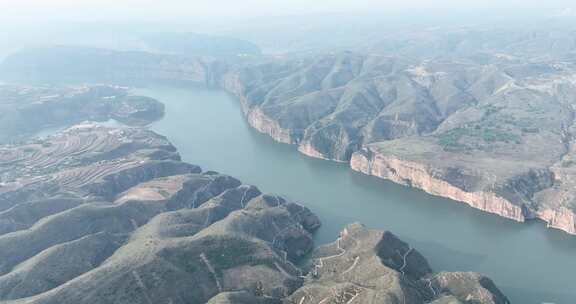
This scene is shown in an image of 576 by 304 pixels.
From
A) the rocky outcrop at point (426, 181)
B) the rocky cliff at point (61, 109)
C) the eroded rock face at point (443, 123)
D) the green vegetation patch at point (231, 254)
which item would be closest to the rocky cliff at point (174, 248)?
the green vegetation patch at point (231, 254)

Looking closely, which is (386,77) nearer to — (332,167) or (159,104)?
(332,167)

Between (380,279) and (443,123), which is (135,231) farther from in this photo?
(443,123)

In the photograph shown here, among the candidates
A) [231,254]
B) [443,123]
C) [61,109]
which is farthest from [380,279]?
[61,109]

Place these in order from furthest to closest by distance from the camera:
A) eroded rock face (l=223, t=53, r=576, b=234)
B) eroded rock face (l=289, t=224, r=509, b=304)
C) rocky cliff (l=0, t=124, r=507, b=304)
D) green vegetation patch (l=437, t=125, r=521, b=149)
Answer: green vegetation patch (l=437, t=125, r=521, b=149) → eroded rock face (l=223, t=53, r=576, b=234) → rocky cliff (l=0, t=124, r=507, b=304) → eroded rock face (l=289, t=224, r=509, b=304)

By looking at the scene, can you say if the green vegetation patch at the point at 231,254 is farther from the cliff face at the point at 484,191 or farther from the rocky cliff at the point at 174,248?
the cliff face at the point at 484,191

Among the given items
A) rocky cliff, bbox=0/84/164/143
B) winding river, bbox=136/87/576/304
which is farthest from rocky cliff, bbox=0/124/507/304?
rocky cliff, bbox=0/84/164/143

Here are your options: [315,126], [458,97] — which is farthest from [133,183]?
[458,97]

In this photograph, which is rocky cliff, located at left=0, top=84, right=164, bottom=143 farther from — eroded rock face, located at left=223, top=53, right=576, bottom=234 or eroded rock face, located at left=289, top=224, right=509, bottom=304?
eroded rock face, located at left=289, top=224, right=509, bottom=304
